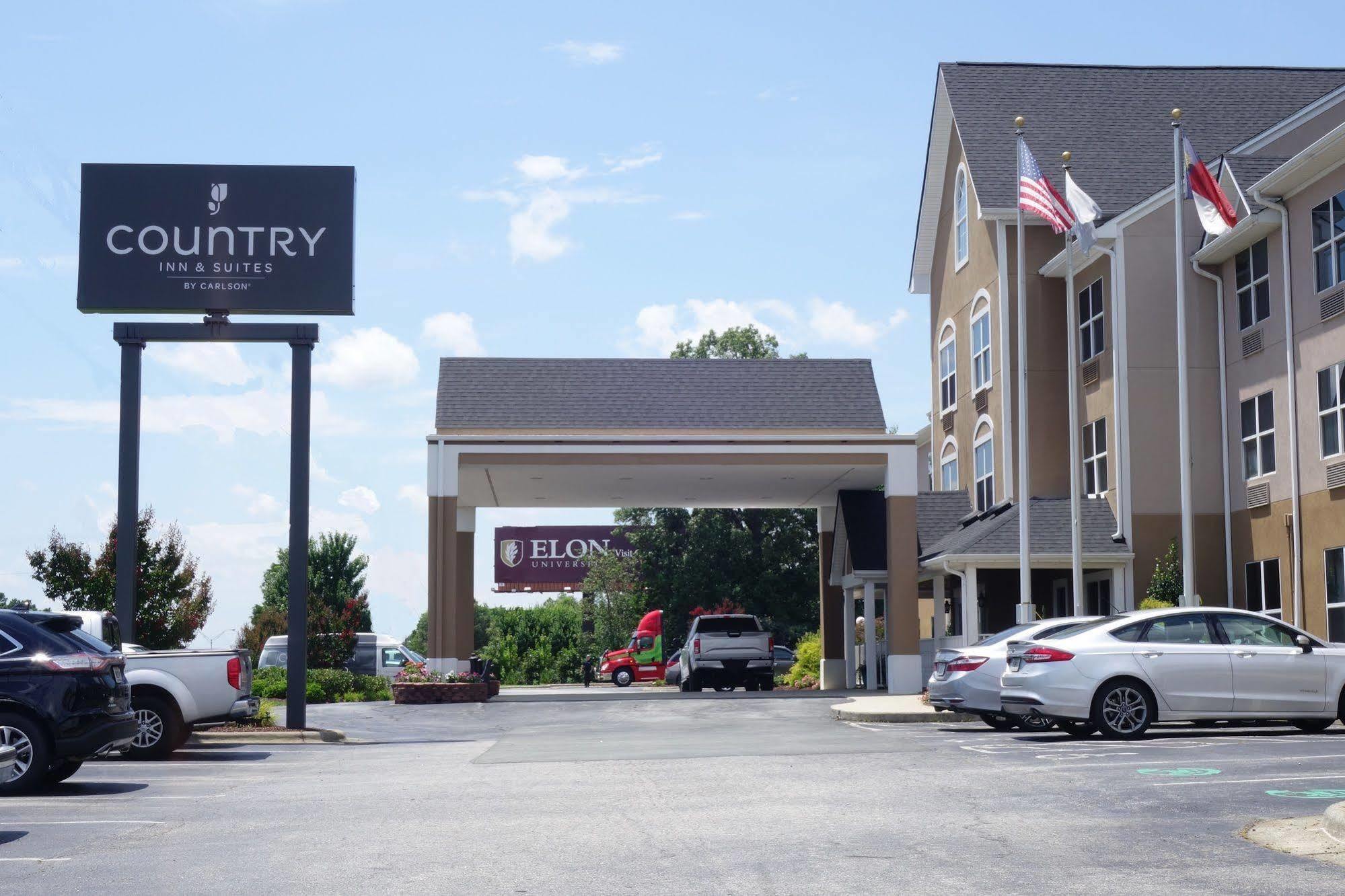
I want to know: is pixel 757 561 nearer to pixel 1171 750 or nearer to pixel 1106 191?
pixel 1106 191

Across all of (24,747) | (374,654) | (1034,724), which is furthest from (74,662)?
(374,654)

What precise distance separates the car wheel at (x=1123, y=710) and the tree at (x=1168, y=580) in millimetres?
11277

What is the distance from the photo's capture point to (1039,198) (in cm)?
Answer: 2605

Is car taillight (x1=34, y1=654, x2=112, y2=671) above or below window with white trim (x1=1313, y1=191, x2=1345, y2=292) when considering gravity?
below

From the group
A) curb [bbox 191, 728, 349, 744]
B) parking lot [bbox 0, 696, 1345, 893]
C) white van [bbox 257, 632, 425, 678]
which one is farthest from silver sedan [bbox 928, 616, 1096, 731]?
white van [bbox 257, 632, 425, 678]

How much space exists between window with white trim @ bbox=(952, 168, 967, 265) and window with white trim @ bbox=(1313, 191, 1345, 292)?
489 inches

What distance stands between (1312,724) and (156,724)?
1400 cm

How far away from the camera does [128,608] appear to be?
2117cm

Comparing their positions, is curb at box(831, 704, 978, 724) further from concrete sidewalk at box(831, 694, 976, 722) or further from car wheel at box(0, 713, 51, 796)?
car wheel at box(0, 713, 51, 796)

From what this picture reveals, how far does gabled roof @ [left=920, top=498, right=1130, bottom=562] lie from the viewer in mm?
30156

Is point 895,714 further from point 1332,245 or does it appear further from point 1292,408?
point 1332,245

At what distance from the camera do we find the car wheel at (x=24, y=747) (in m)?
13.2

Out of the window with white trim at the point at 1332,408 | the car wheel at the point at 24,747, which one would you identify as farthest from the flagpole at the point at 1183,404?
the car wheel at the point at 24,747

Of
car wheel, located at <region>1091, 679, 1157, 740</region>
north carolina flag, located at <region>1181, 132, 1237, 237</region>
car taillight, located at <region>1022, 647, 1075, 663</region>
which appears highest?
→ north carolina flag, located at <region>1181, 132, 1237, 237</region>
